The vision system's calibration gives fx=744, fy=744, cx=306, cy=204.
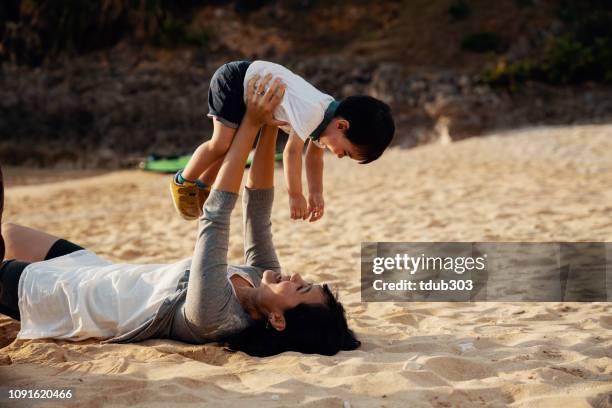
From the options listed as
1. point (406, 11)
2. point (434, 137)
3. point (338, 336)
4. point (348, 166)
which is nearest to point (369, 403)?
point (338, 336)

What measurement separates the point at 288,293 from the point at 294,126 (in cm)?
76

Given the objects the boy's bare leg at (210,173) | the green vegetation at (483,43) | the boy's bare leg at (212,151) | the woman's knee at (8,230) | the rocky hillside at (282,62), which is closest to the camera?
the boy's bare leg at (212,151)

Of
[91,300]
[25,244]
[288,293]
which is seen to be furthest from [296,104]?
[25,244]

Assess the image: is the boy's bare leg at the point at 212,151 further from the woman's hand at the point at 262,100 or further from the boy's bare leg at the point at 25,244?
the boy's bare leg at the point at 25,244

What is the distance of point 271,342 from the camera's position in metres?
3.18

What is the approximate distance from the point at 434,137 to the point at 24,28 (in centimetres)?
1086

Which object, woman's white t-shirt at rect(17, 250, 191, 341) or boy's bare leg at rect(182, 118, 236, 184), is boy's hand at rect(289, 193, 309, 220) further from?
woman's white t-shirt at rect(17, 250, 191, 341)

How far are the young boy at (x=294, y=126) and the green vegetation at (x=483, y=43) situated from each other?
14.5 meters

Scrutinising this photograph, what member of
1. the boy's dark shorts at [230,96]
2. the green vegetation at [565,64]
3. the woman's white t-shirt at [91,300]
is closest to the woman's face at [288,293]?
the woman's white t-shirt at [91,300]

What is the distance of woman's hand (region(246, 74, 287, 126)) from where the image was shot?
3.26 meters

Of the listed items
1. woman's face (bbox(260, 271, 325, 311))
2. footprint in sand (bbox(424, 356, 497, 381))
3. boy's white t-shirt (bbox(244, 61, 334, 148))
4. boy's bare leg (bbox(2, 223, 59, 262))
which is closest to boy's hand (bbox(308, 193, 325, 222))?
boy's white t-shirt (bbox(244, 61, 334, 148))

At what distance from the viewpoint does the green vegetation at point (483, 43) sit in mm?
17188

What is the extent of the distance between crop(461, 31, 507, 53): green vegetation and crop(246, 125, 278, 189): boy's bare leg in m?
14.7

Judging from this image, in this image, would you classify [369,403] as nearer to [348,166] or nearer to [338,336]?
[338,336]
